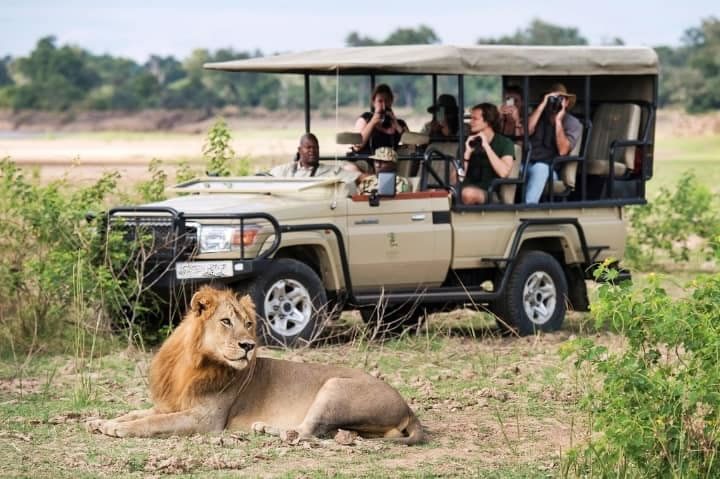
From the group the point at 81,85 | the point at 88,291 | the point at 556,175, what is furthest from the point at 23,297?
the point at 81,85

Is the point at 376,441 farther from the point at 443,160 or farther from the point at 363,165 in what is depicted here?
the point at 363,165

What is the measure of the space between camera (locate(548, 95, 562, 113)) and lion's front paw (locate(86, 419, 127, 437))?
596 centimetres

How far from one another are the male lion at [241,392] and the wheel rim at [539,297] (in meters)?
4.70

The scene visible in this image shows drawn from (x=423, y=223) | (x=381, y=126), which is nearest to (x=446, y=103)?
(x=381, y=126)

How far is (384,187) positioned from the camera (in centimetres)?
1173

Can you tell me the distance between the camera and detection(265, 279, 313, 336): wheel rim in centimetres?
1129

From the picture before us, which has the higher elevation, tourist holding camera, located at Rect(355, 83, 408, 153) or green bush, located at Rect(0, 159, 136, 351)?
tourist holding camera, located at Rect(355, 83, 408, 153)

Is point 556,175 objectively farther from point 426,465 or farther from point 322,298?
point 426,465

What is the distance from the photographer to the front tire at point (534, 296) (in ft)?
41.7

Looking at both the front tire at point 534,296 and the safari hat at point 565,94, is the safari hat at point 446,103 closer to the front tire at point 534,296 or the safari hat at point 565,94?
the safari hat at point 565,94

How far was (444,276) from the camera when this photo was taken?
12.3 metres

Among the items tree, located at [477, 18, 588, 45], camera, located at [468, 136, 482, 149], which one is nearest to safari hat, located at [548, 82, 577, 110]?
camera, located at [468, 136, 482, 149]

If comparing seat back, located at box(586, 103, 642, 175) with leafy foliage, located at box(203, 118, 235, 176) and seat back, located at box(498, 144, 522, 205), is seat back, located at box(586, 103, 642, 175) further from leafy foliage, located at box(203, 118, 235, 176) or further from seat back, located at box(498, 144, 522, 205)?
leafy foliage, located at box(203, 118, 235, 176)

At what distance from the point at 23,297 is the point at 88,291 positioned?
1.03 meters
